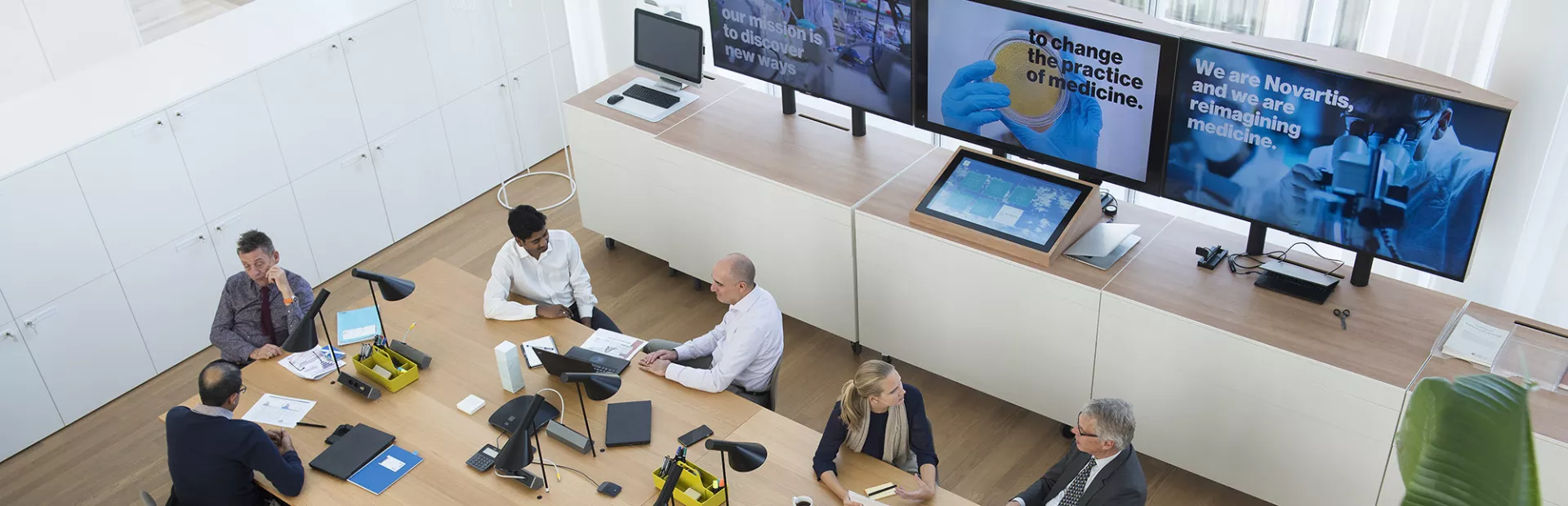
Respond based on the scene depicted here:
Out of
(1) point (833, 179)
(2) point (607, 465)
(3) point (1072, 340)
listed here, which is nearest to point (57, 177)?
(2) point (607, 465)

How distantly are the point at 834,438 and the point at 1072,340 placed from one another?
151 cm

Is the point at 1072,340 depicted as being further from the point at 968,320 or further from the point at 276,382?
the point at 276,382

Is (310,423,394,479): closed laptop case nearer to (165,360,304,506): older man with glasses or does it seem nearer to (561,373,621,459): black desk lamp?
Answer: (165,360,304,506): older man with glasses

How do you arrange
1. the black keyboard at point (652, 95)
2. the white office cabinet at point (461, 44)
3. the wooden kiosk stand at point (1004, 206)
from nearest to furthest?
the wooden kiosk stand at point (1004, 206)
the black keyboard at point (652, 95)
the white office cabinet at point (461, 44)

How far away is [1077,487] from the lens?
4199 mm

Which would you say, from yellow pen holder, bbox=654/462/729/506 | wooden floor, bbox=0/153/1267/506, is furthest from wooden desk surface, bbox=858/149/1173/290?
yellow pen holder, bbox=654/462/729/506

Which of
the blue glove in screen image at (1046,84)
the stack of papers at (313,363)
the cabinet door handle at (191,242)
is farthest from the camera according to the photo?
the cabinet door handle at (191,242)

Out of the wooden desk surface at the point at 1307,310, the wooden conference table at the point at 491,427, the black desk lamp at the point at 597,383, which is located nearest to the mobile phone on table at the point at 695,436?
the wooden conference table at the point at 491,427

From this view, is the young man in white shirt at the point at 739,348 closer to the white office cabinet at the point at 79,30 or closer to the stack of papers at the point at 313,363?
the stack of papers at the point at 313,363

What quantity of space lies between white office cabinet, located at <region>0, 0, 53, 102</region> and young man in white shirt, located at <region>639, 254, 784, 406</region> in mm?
5896

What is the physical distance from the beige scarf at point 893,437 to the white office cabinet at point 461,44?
4169 mm

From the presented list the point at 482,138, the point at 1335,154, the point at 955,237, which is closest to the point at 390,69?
the point at 482,138

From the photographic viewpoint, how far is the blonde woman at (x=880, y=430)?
4.05 meters

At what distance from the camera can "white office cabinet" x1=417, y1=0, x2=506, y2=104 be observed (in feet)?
23.1
